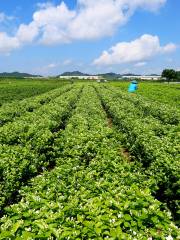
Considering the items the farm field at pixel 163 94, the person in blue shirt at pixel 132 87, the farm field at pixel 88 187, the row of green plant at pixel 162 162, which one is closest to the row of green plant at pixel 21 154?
the farm field at pixel 88 187

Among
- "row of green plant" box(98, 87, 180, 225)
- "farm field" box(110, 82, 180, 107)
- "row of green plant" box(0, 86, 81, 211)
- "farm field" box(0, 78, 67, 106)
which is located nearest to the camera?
"row of green plant" box(98, 87, 180, 225)

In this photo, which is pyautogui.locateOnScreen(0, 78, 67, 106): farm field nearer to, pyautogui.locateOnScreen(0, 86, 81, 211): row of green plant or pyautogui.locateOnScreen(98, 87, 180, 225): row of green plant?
pyautogui.locateOnScreen(0, 86, 81, 211): row of green plant

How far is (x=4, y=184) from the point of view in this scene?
9.40 meters

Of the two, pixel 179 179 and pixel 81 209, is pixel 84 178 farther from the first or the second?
pixel 179 179

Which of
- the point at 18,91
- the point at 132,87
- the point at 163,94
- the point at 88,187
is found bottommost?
the point at 18,91

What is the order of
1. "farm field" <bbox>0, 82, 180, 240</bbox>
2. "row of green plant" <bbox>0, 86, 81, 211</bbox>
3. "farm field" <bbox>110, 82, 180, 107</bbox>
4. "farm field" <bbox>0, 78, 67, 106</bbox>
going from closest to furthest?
"farm field" <bbox>0, 82, 180, 240</bbox> < "row of green plant" <bbox>0, 86, 81, 211</bbox> < "farm field" <bbox>110, 82, 180, 107</bbox> < "farm field" <bbox>0, 78, 67, 106</bbox>

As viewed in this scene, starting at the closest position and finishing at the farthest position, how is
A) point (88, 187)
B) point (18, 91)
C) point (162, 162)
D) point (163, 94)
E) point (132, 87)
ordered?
1. point (88, 187)
2. point (162, 162)
3. point (163, 94)
4. point (132, 87)
5. point (18, 91)

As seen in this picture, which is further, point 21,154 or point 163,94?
point 163,94

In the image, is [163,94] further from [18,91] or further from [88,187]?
[88,187]

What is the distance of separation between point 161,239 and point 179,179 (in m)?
4.13

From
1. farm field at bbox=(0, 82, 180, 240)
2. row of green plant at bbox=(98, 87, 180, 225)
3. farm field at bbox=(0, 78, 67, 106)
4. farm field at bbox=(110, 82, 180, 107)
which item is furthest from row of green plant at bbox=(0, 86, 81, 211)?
farm field at bbox=(0, 78, 67, 106)

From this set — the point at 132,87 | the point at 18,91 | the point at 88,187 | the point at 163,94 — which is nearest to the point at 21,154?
the point at 88,187

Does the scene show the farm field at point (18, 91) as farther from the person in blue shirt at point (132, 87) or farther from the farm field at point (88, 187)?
the farm field at point (88, 187)

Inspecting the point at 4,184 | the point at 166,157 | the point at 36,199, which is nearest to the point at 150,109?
the point at 166,157
